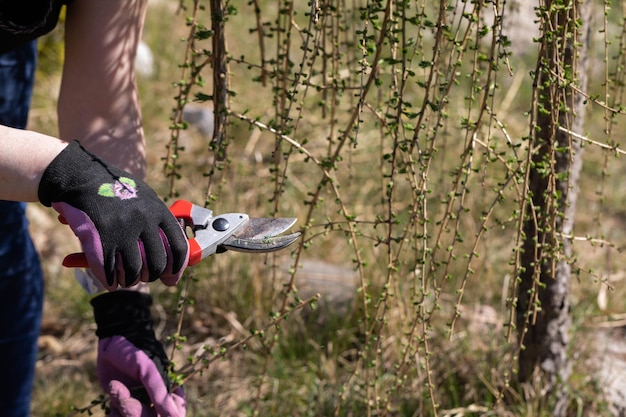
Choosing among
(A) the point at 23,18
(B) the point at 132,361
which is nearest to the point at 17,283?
(B) the point at 132,361

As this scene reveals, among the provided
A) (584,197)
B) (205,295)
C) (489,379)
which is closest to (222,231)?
(489,379)

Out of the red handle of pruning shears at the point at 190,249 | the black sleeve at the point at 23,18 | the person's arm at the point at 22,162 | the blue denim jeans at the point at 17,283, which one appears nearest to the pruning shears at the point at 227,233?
the red handle of pruning shears at the point at 190,249

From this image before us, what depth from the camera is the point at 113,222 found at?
1218 millimetres

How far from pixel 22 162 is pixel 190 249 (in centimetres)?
29

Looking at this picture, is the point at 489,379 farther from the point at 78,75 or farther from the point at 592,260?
the point at 78,75

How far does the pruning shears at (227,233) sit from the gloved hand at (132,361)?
281 mm

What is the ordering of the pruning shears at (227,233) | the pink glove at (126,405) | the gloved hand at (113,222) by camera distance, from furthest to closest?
the pink glove at (126,405), the pruning shears at (227,233), the gloved hand at (113,222)

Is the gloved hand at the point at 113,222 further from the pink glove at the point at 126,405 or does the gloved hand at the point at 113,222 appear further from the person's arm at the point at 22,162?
the pink glove at the point at 126,405

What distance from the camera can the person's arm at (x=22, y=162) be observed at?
48.8 inches

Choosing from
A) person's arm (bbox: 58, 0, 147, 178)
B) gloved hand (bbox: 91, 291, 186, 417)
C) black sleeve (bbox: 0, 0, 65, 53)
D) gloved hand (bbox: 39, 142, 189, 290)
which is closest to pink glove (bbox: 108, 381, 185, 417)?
gloved hand (bbox: 91, 291, 186, 417)

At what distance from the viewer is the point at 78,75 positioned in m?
1.58

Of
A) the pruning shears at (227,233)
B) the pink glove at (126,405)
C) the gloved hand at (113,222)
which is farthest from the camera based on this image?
the pink glove at (126,405)

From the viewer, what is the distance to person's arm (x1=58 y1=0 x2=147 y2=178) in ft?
5.02

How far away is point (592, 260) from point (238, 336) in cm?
139
